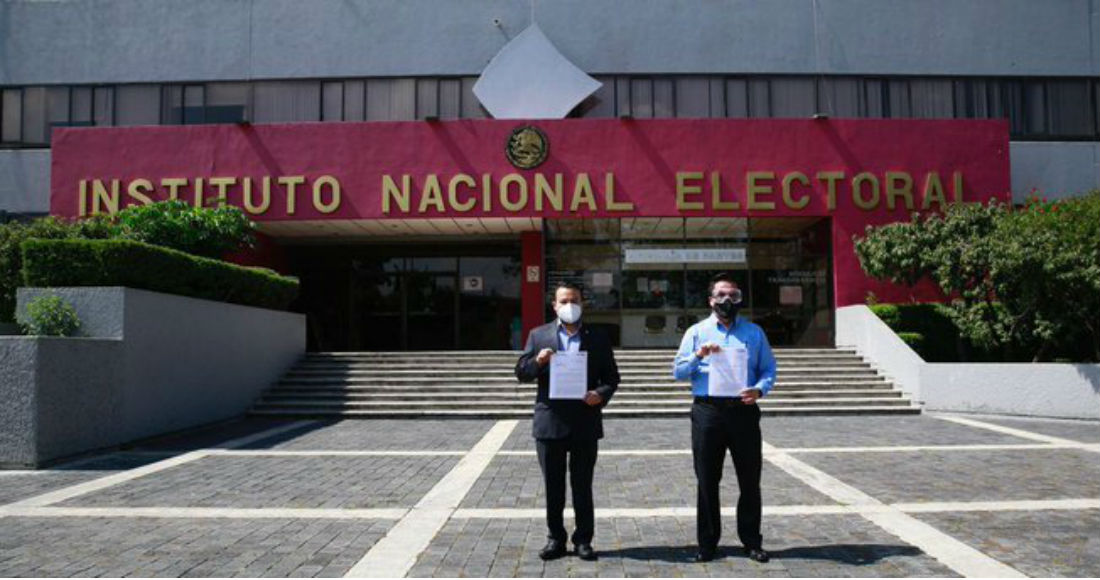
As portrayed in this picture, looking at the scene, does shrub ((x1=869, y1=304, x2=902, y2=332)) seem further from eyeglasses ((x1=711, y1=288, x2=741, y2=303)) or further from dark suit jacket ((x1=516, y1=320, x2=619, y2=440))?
dark suit jacket ((x1=516, y1=320, x2=619, y2=440))

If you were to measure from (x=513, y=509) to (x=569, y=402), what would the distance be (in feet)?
6.32

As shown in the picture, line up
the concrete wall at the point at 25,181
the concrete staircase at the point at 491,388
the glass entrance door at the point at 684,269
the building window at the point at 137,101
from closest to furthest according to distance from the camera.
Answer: the concrete staircase at the point at 491,388
the glass entrance door at the point at 684,269
the concrete wall at the point at 25,181
the building window at the point at 137,101

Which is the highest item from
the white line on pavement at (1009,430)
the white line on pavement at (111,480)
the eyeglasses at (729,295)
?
the eyeglasses at (729,295)

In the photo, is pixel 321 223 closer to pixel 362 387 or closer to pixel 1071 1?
pixel 362 387

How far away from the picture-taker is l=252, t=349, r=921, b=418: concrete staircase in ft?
47.6

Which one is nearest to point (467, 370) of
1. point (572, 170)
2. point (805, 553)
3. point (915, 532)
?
point (572, 170)

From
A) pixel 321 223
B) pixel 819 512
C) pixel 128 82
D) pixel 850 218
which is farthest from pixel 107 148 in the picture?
pixel 819 512

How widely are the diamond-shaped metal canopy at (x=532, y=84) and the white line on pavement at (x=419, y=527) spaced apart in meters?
13.2

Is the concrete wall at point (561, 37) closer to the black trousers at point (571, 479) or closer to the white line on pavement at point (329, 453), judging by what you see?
the white line on pavement at point (329, 453)

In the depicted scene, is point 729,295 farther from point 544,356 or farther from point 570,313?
point 544,356

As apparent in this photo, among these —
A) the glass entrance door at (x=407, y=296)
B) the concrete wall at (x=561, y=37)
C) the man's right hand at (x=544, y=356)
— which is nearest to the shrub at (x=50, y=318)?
the man's right hand at (x=544, y=356)

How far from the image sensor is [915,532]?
5754 millimetres

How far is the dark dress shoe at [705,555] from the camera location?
5035mm

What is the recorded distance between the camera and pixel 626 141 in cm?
1952
